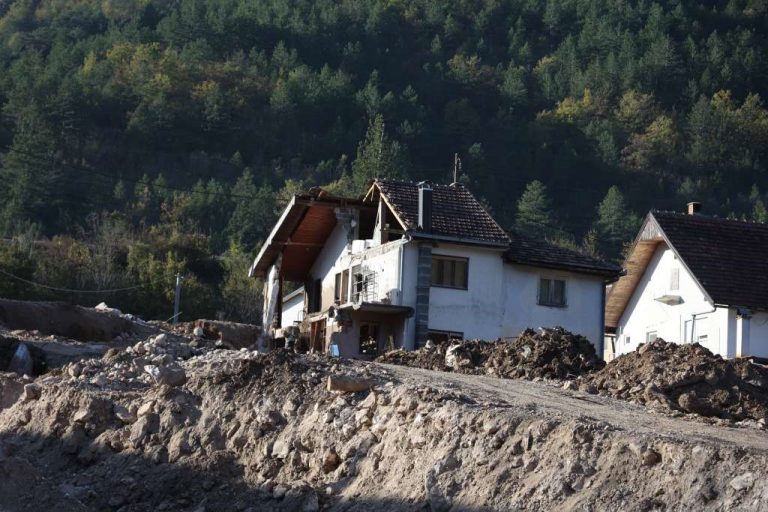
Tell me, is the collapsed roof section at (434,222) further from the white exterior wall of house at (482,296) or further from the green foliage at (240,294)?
the green foliage at (240,294)

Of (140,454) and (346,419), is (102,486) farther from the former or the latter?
(346,419)

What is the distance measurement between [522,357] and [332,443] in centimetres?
716

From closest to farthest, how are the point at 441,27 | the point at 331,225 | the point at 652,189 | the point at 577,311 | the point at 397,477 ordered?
the point at 397,477 → the point at 577,311 → the point at 331,225 → the point at 652,189 → the point at 441,27

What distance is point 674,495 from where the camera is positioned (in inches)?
555

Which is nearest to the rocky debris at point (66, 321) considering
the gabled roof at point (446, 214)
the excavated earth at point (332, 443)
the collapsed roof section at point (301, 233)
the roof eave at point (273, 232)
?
the roof eave at point (273, 232)

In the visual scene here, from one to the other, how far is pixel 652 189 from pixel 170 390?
4054 inches

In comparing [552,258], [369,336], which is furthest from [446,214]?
[369,336]

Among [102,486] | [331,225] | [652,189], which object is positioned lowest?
[102,486]

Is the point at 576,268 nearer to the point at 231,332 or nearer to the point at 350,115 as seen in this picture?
the point at 231,332

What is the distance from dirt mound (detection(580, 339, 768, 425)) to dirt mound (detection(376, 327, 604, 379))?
49.2 inches

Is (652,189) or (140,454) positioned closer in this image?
(140,454)

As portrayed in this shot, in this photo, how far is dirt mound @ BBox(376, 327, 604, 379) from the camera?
78.5 ft

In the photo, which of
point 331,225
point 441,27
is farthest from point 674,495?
point 441,27

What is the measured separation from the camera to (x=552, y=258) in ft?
138
